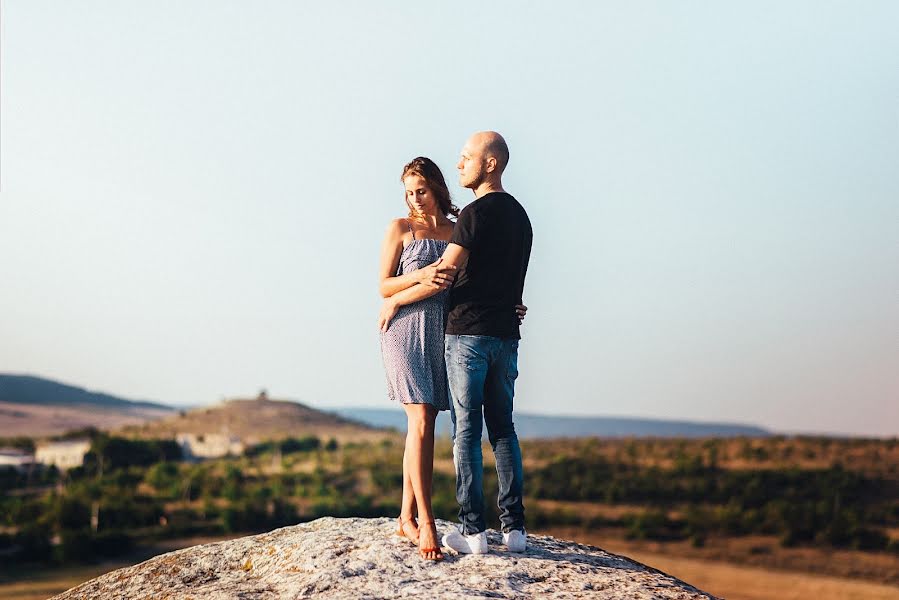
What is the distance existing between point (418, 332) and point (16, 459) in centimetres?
7032

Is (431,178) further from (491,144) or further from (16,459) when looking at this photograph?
(16,459)

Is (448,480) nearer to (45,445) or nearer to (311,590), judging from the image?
(45,445)

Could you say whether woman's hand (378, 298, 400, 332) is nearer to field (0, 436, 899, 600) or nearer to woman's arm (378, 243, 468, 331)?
woman's arm (378, 243, 468, 331)

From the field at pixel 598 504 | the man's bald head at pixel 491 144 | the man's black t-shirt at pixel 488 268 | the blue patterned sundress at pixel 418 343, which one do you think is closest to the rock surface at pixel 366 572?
the blue patterned sundress at pixel 418 343

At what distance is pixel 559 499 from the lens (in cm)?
5078

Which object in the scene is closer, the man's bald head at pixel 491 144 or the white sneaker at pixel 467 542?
the man's bald head at pixel 491 144

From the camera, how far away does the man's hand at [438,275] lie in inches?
246

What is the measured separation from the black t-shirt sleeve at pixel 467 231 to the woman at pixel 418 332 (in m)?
0.30

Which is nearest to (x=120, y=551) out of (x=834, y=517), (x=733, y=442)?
(x=834, y=517)

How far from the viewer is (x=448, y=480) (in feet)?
179

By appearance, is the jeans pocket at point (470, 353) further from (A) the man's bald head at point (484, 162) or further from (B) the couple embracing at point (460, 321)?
(A) the man's bald head at point (484, 162)

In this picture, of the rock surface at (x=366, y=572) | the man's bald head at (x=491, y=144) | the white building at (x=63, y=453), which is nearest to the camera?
the rock surface at (x=366, y=572)

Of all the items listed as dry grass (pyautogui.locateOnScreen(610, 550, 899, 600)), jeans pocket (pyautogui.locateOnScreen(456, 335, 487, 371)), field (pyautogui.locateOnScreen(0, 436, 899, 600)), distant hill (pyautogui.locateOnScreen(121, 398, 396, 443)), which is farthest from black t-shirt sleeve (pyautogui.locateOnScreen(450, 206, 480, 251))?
distant hill (pyautogui.locateOnScreen(121, 398, 396, 443))

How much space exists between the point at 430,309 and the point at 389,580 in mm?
1803
